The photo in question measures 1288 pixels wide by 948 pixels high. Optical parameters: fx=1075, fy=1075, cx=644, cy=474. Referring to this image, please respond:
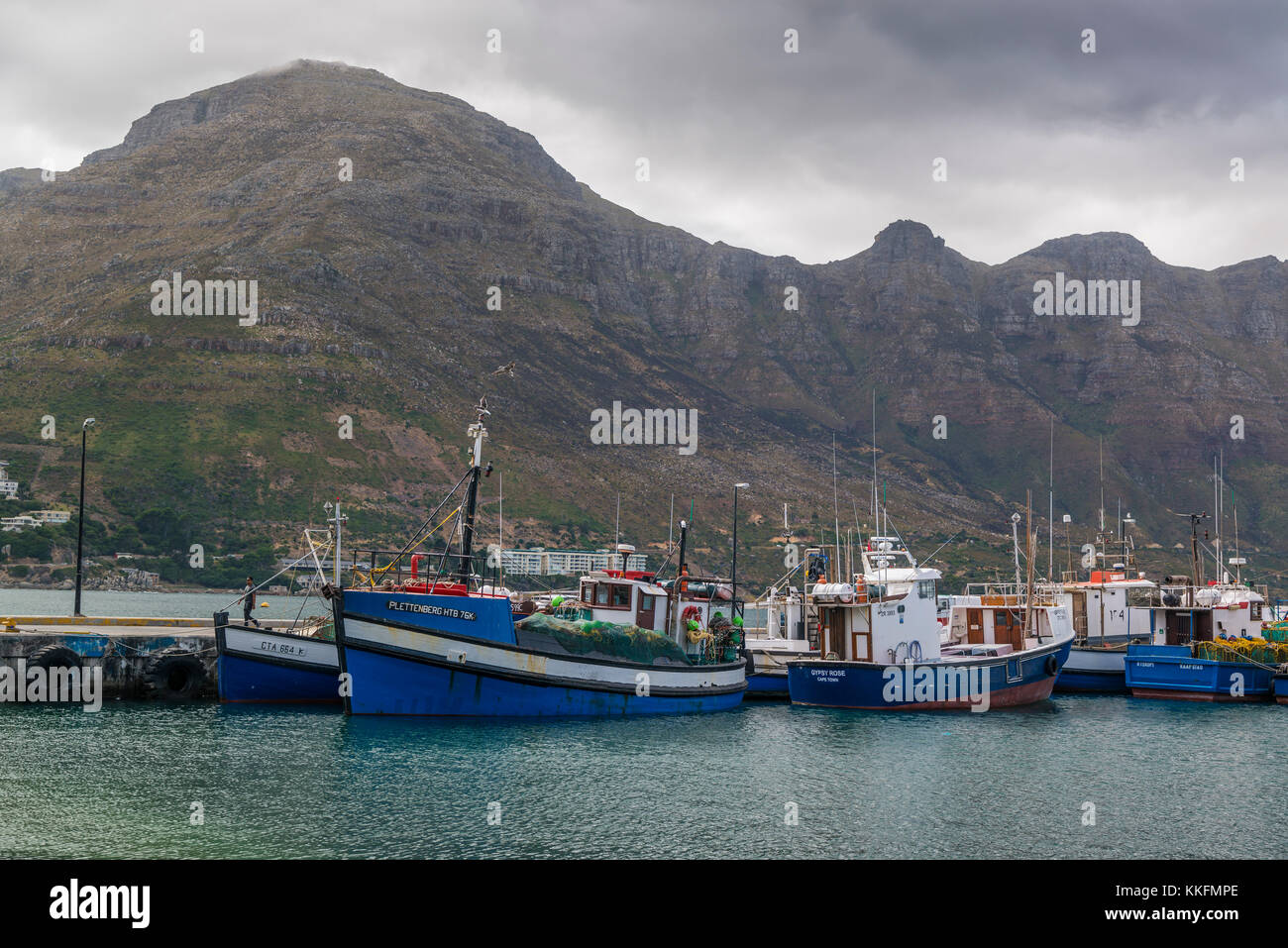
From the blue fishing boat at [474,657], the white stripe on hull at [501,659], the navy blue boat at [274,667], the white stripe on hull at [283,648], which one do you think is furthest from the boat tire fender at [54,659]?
the white stripe on hull at [501,659]

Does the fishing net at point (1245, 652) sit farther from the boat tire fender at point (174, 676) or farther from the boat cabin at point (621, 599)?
the boat tire fender at point (174, 676)

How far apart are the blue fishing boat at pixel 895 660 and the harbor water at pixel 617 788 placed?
2.41 m

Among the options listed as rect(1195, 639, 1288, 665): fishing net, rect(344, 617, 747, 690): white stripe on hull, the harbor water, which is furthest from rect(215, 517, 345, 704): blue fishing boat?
rect(1195, 639, 1288, 665): fishing net

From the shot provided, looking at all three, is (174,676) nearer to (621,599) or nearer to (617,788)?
(621,599)

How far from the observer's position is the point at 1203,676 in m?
50.6

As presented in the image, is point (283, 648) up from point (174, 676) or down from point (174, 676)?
up

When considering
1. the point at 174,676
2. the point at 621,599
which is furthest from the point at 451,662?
the point at 174,676

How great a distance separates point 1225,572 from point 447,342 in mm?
151094

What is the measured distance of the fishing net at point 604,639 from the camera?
3794 centimetres

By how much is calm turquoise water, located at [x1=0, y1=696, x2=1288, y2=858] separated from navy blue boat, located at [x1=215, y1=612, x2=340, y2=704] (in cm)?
132

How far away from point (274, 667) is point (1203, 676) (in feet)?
136

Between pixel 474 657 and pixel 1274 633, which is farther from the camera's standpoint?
pixel 1274 633
